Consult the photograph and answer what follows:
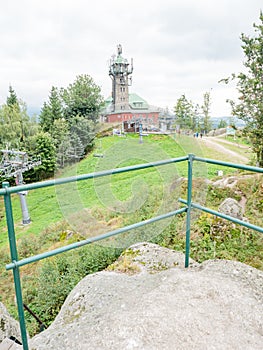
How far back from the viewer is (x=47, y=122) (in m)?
27.1

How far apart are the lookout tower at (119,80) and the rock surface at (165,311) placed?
31.5m

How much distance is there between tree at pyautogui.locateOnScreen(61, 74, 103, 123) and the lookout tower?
1998 mm

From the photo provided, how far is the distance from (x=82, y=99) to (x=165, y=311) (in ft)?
103

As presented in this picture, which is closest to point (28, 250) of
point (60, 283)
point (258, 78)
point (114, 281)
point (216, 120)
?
point (60, 283)

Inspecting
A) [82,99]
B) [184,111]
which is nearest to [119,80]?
[82,99]

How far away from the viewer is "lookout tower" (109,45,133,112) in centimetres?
3162

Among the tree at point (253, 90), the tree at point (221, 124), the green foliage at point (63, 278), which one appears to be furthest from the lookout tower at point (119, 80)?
the green foliage at point (63, 278)

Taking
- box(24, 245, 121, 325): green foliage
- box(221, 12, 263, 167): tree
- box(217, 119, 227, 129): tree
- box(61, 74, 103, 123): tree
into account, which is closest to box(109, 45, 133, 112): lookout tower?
box(61, 74, 103, 123): tree

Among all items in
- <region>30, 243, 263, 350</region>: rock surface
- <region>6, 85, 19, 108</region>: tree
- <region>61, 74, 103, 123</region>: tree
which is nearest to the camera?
<region>30, 243, 263, 350</region>: rock surface

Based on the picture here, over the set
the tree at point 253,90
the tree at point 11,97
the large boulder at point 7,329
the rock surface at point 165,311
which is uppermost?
the tree at point 11,97

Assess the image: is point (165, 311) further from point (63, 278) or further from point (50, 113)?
point (50, 113)

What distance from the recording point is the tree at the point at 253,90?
798 centimetres

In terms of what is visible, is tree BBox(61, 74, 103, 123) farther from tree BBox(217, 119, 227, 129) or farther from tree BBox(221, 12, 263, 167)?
tree BBox(221, 12, 263, 167)

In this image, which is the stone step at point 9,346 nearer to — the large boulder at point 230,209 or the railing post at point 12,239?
the railing post at point 12,239
